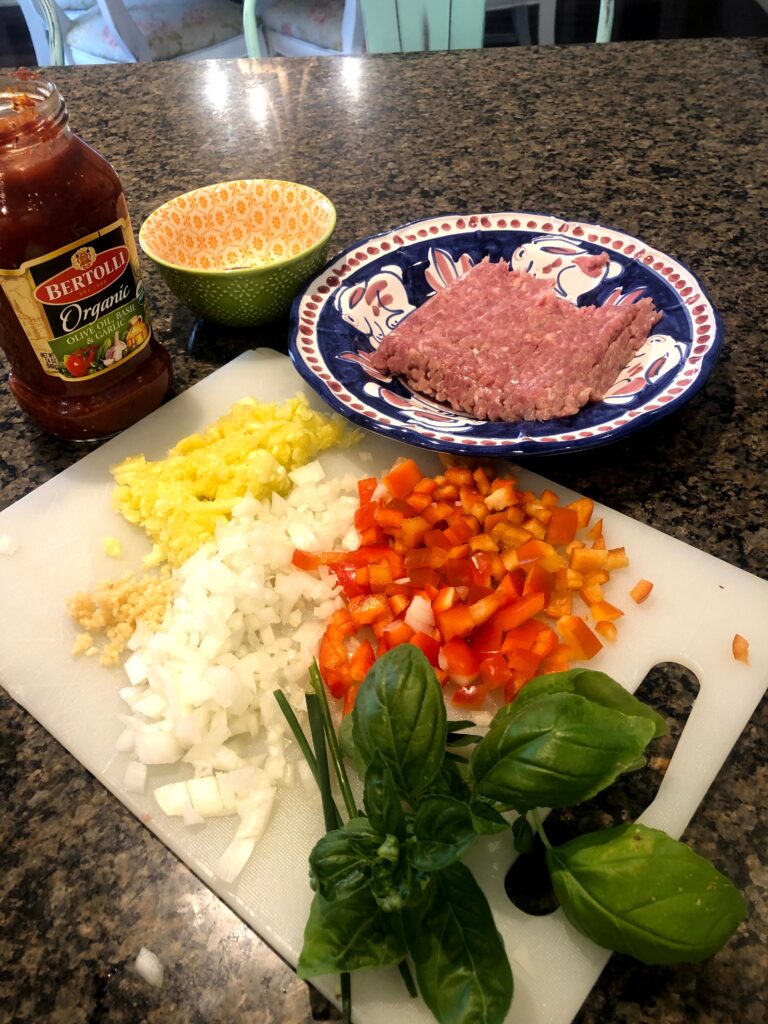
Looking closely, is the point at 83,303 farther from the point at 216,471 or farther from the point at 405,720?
the point at 405,720

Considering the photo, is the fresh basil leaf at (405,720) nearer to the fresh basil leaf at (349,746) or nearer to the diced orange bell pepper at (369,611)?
the fresh basil leaf at (349,746)

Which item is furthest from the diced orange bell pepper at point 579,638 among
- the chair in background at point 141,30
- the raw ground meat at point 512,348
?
the chair in background at point 141,30

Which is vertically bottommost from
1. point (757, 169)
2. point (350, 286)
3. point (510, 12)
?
point (510, 12)

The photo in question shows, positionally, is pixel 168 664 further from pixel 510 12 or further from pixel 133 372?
pixel 510 12

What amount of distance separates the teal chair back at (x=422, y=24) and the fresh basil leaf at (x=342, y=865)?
2.55 m

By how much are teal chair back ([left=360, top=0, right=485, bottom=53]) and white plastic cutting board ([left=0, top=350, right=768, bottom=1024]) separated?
1.80 metres

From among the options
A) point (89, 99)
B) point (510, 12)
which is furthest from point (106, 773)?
point (510, 12)

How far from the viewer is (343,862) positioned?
62 cm

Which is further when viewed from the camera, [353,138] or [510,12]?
[510,12]

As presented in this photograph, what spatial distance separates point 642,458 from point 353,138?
128 centimetres

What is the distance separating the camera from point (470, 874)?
0.67 metres

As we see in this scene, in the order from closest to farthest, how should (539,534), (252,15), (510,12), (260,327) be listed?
(539,534) < (260,327) < (252,15) < (510,12)

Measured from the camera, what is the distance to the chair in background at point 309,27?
135 inches

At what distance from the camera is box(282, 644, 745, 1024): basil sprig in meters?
0.62
